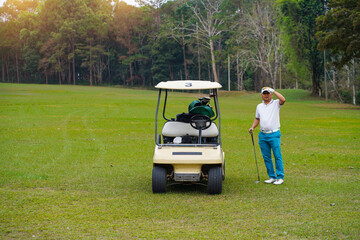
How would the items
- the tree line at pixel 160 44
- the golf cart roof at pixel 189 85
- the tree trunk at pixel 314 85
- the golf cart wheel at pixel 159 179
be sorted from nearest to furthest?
the golf cart wheel at pixel 159 179, the golf cart roof at pixel 189 85, the tree trunk at pixel 314 85, the tree line at pixel 160 44

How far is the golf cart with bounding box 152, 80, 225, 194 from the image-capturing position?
8.76 metres

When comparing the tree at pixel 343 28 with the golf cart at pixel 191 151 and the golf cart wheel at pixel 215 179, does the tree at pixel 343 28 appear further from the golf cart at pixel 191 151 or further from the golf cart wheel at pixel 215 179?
the golf cart wheel at pixel 215 179

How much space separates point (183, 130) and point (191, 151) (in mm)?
973

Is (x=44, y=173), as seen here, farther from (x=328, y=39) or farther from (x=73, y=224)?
(x=328, y=39)

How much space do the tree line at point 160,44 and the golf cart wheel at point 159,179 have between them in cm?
5126

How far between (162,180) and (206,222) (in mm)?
2005

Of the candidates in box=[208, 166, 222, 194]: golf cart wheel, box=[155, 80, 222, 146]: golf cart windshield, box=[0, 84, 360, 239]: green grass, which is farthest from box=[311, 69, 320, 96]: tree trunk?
box=[208, 166, 222, 194]: golf cart wheel

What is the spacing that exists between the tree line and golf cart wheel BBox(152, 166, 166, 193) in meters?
51.3

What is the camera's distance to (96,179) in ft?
34.7

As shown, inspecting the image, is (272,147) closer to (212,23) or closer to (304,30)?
(304,30)

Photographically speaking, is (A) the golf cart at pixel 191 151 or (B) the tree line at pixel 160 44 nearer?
(A) the golf cart at pixel 191 151

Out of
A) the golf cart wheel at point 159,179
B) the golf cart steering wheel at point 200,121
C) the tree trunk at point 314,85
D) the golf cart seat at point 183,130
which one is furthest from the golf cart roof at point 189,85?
the tree trunk at point 314,85

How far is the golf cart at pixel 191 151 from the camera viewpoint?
876 cm

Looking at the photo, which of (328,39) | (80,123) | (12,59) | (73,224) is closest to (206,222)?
(73,224)
